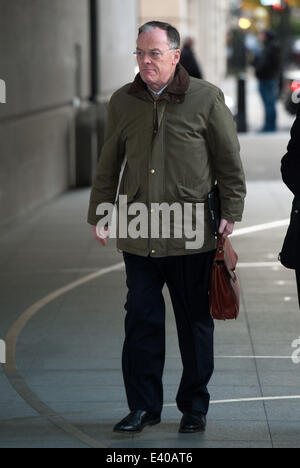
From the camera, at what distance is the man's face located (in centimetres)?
538

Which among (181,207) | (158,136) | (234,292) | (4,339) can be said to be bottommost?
(4,339)

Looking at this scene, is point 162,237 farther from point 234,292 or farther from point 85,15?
point 85,15

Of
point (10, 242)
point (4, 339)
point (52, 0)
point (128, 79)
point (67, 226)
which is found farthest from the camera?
point (128, 79)

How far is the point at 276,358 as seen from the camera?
7.26 metres

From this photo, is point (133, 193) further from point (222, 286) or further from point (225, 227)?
point (222, 286)

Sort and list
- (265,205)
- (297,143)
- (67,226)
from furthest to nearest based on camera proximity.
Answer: (265,205)
(67,226)
(297,143)

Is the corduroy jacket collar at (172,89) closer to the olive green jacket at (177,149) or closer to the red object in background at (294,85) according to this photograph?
the olive green jacket at (177,149)

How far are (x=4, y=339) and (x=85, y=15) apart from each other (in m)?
12.4

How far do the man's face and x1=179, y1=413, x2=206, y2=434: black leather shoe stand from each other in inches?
64.7

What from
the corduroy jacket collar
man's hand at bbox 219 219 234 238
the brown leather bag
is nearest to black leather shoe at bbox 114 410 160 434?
the brown leather bag

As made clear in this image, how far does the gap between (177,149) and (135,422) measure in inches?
53.6

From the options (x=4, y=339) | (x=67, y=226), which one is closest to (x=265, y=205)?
(x=67, y=226)

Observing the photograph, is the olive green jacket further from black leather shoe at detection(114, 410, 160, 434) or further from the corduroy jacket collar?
black leather shoe at detection(114, 410, 160, 434)

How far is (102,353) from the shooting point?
743cm
